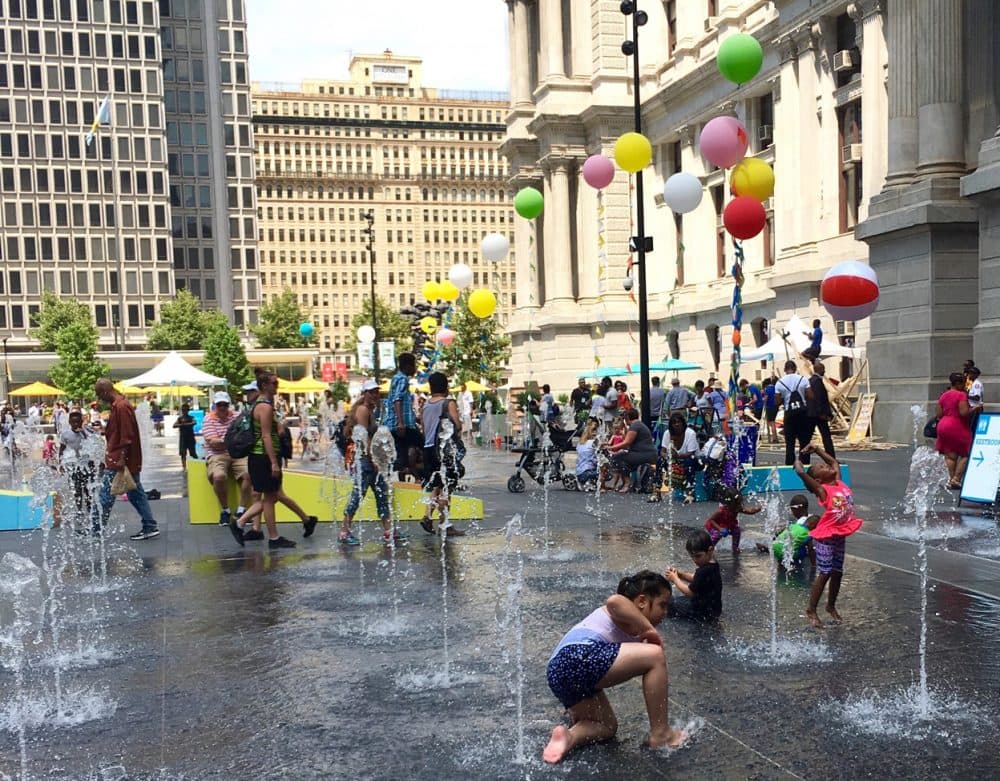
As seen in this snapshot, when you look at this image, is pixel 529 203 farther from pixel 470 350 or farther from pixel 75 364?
pixel 75 364

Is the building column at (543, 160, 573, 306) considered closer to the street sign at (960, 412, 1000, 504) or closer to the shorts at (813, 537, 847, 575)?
the street sign at (960, 412, 1000, 504)

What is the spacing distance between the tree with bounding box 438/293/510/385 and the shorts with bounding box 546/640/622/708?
4327cm

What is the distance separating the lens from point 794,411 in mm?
16234

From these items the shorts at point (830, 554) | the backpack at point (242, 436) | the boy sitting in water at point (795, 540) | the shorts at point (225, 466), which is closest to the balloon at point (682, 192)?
the shorts at point (225, 466)

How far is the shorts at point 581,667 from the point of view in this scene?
4.94 meters

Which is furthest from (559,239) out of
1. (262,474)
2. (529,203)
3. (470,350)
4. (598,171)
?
(262,474)

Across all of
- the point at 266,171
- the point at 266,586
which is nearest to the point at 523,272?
the point at 266,586

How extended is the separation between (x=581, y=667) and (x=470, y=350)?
1955 inches

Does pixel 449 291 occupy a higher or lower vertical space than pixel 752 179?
lower

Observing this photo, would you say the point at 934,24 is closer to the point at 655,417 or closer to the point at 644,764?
the point at 655,417

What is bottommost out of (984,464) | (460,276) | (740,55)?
(984,464)

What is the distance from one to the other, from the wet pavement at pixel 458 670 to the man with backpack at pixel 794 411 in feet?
17.9

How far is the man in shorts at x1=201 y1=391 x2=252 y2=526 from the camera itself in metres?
12.5

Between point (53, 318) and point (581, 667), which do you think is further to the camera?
point (53, 318)
